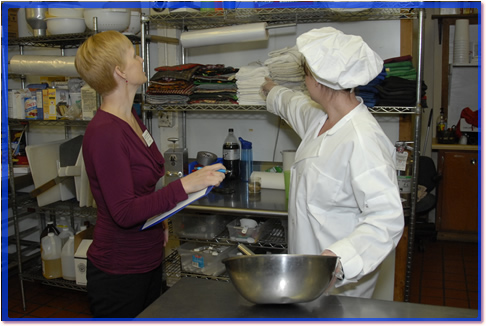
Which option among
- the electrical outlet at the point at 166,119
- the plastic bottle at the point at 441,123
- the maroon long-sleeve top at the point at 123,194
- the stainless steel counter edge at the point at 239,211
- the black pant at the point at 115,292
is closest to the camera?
the maroon long-sleeve top at the point at 123,194

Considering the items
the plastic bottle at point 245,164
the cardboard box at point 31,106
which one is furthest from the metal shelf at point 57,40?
the plastic bottle at point 245,164

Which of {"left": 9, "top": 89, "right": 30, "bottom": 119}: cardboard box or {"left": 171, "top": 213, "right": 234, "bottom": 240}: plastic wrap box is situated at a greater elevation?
{"left": 9, "top": 89, "right": 30, "bottom": 119}: cardboard box

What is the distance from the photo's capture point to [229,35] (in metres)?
2.51

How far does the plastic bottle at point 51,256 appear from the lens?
9.88 ft

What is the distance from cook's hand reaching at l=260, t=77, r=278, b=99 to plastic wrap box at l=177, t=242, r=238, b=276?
87 cm

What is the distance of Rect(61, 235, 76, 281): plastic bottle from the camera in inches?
117

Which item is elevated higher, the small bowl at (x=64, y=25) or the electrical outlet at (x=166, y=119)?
the small bowl at (x=64, y=25)

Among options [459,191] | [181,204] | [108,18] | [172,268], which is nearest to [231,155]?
[172,268]

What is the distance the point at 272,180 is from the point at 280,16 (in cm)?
92

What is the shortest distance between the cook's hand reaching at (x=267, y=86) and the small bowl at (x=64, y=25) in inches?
51.1

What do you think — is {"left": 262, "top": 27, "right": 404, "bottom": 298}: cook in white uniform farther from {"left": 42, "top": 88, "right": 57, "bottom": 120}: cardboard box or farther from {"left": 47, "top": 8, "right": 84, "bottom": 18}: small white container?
{"left": 42, "top": 88, "right": 57, "bottom": 120}: cardboard box

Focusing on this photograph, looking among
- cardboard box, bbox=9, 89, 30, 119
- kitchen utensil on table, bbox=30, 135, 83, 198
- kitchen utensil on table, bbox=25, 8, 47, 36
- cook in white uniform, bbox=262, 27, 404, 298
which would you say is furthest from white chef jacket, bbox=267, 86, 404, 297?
cardboard box, bbox=9, 89, 30, 119

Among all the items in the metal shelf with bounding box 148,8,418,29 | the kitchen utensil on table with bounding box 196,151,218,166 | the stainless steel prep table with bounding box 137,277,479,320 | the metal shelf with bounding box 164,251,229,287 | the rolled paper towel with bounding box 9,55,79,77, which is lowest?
the metal shelf with bounding box 164,251,229,287

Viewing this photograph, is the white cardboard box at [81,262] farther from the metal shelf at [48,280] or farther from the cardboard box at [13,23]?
the cardboard box at [13,23]
